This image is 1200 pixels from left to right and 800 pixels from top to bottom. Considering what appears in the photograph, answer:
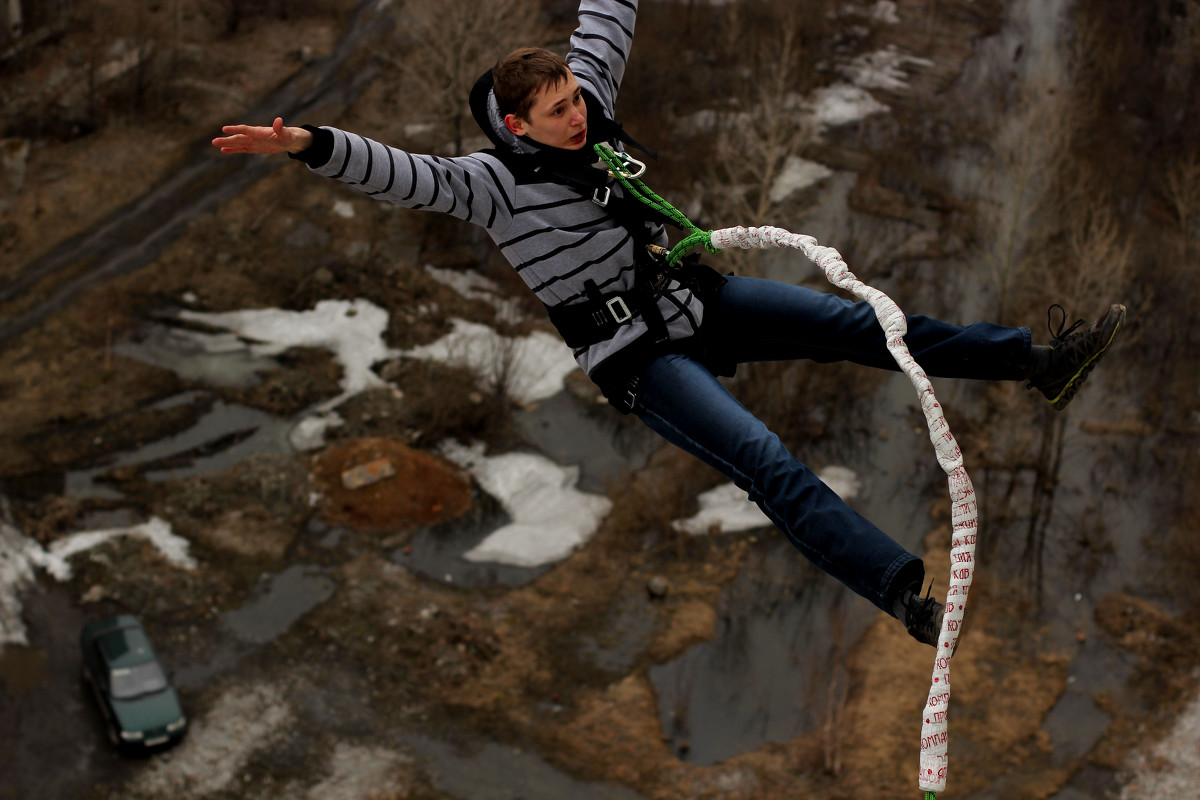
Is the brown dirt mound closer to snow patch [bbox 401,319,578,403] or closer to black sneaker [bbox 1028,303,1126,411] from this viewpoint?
snow patch [bbox 401,319,578,403]

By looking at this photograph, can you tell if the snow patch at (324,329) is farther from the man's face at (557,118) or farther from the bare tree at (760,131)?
the man's face at (557,118)

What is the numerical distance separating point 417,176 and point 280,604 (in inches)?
639

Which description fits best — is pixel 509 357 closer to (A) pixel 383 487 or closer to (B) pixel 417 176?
(A) pixel 383 487

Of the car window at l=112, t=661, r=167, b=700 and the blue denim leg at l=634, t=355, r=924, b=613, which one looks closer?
the blue denim leg at l=634, t=355, r=924, b=613

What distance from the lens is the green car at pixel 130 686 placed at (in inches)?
643

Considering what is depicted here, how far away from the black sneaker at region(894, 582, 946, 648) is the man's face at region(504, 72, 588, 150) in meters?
2.44

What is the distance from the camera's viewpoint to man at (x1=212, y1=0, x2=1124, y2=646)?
477cm

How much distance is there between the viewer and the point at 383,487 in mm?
21891

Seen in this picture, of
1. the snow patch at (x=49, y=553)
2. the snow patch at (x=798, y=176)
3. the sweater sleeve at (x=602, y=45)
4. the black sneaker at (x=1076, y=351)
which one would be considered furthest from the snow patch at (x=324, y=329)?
the black sneaker at (x=1076, y=351)

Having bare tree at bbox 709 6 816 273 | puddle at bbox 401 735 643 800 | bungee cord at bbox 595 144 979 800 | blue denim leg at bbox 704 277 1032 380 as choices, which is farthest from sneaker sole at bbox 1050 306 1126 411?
bare tree at bbox 709 6 816 273

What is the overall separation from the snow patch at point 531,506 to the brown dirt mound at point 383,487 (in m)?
0.76

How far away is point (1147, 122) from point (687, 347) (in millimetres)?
33346

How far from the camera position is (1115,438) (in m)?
24.3

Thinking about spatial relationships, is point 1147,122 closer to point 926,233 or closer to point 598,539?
point 926,233
